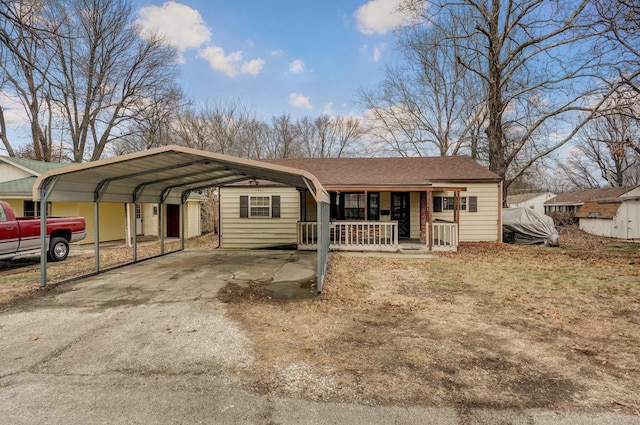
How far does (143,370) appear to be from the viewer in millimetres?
3219

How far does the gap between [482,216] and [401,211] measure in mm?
3250

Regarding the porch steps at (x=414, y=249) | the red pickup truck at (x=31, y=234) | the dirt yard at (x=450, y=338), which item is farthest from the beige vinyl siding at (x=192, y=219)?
the porch steps at (x=414, y=249)

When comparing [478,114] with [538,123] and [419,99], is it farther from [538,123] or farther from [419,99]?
[538,123]

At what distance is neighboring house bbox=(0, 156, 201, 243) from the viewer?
13102 mm

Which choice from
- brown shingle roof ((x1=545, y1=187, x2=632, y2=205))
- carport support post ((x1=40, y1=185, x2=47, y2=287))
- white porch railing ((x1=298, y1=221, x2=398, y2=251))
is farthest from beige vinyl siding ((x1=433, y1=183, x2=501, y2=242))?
brown shingle roof ((x1=545, y1=187, x2=632, y2=205))

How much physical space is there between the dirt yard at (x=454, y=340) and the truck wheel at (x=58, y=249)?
22.7 feet

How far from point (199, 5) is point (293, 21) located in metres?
3.84

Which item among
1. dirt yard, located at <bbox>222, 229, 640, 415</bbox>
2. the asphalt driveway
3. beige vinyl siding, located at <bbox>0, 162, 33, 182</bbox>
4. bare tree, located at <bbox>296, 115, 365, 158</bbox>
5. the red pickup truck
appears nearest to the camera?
the asphalt driveway

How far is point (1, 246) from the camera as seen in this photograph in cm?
799

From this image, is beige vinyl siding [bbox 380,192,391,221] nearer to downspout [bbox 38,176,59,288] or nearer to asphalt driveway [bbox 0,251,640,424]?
asphalt driveway [bbox 0,251,640,424]

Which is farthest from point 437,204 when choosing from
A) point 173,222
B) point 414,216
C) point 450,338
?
point 173,222

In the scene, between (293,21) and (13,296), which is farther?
(293,21)

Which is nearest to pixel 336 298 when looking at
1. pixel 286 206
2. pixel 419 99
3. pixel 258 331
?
pixel 258 331

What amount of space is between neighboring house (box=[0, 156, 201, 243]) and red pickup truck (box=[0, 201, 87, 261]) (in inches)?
101
